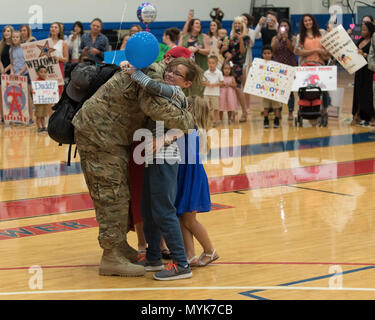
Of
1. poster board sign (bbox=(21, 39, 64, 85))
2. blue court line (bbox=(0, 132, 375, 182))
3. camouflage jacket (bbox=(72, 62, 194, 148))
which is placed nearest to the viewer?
camouflage jacket (bbox=(72, 62, 194, 148))

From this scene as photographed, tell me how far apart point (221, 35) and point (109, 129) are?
9528 mm

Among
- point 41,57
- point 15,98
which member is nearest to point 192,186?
point 41,57

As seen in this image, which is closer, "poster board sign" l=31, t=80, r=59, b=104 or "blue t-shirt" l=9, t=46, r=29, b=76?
"poster board sign" l=31, t=80, r=59, b=104

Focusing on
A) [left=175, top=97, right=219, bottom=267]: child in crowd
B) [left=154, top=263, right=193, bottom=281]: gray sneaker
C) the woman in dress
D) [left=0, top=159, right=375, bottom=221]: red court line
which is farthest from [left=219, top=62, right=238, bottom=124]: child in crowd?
[left=154, top=263, right=193, bottom=281]: gray sneaker

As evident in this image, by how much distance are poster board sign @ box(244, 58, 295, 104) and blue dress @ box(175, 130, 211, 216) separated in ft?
Result: 25.4

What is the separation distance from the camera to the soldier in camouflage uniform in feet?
15.7

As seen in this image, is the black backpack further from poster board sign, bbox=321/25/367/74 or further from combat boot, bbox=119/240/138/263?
poster board sign, bbox=321/25/367/74

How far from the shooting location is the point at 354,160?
373 inches

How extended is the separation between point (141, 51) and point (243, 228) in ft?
7.32

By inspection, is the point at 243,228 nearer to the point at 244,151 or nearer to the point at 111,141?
the point at 111,141

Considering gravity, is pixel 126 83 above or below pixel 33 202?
above

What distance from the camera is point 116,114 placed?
482cm

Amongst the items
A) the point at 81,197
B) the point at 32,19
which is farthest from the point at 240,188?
the point at 32,19

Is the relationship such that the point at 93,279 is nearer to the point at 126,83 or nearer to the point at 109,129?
the point at 109,129
